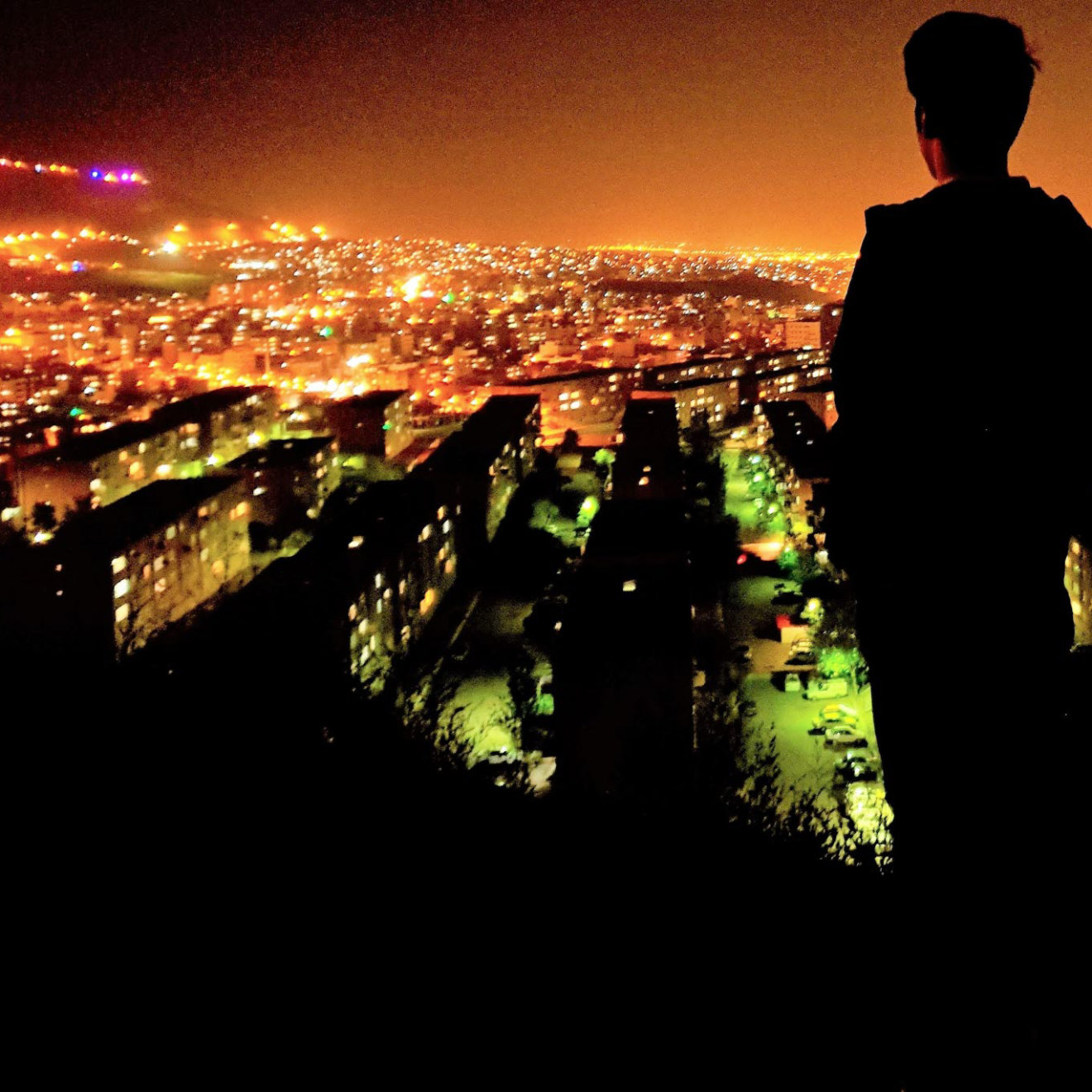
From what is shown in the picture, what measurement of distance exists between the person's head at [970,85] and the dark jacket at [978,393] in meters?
0.03

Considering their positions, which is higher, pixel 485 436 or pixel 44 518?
pixel 485 436

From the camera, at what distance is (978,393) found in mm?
580

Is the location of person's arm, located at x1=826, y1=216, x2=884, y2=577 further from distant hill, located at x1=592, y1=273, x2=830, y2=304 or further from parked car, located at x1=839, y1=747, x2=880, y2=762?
distant hill, located at x1=592, y1=273, x2=830, y2=304

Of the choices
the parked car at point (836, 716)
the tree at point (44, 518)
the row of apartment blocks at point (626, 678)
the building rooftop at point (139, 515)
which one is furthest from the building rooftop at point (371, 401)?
the parked car at point (836, 716)

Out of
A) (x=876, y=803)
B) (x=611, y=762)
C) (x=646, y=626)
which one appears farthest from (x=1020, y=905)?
(x=646, y=626)

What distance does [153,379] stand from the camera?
17016 mm

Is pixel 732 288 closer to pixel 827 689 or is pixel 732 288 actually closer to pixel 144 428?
pixel 144 428

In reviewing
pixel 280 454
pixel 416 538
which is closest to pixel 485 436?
pixel 280 454

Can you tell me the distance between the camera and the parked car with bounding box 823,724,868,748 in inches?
192

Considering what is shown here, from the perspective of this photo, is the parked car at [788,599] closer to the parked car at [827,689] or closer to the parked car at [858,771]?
the parked car at [827,689]

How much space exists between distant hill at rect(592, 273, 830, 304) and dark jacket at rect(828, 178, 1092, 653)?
30.9 m

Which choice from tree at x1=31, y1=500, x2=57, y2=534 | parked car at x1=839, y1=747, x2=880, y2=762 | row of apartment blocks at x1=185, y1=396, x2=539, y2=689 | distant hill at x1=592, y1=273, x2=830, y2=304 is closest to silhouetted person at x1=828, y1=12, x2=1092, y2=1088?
row of apartment blocks at x1=185, y1=396, x2=539, y2=689

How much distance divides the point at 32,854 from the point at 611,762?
3.27m

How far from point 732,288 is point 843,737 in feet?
102
